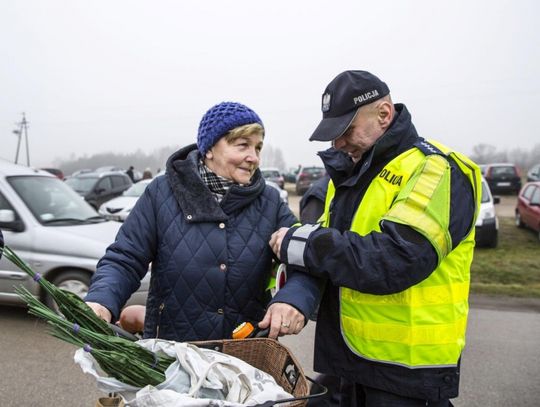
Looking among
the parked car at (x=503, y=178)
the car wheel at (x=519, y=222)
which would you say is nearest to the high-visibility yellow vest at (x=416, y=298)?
the car wheel at (x=519, y=222)

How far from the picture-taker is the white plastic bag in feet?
4.60

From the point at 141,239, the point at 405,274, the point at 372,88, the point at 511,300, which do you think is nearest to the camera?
the point at 405,274

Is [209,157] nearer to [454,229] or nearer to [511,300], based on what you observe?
[454,229]

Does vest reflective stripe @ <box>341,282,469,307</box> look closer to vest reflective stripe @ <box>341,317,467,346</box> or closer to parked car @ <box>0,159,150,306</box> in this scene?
vest reflective stripe @ <box>341,317,467,346</box>

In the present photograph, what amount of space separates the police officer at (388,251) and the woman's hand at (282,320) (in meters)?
0.17

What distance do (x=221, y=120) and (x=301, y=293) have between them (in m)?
0.81

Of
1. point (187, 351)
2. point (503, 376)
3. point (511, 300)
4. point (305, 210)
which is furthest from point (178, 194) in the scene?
point (511, 300)

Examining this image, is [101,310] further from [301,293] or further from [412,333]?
[412,333]

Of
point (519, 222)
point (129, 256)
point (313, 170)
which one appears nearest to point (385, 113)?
point (129, 256)

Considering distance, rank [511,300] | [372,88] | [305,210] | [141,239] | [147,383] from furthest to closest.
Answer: [511,300] → [305,210] → [141,239] → [372,88] → [147,383]

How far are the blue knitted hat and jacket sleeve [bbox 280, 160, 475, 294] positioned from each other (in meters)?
0.63

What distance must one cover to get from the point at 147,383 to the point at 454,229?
1130mm

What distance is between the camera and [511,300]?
7.01 m

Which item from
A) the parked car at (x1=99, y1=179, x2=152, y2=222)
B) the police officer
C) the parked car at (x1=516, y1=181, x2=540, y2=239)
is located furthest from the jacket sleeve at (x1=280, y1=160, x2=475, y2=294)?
the parked car at (x1=516, y1=181, x2=540, y2=239)
